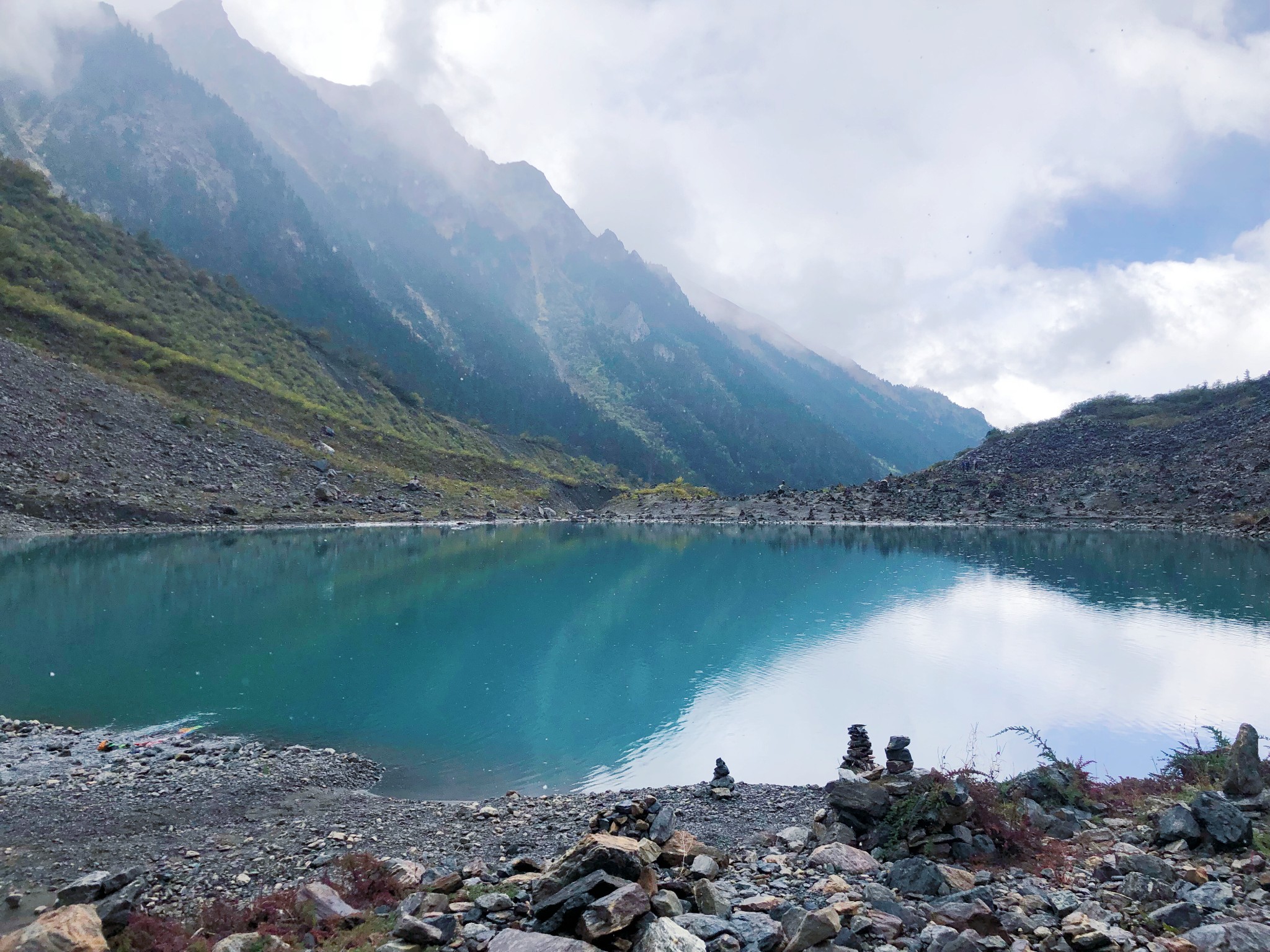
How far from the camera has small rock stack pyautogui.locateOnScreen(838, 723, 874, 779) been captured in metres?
12.3

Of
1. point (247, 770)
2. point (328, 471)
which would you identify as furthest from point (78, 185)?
point (247, 770)

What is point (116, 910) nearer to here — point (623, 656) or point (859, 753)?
point (859, 753)

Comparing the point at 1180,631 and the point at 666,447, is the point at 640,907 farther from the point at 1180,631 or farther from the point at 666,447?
the point at 666,447

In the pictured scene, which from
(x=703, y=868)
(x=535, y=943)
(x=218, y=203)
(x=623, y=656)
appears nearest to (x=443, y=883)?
(x=535, y=943)

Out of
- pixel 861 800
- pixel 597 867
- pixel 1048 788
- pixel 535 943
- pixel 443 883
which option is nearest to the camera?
pixel 535 943

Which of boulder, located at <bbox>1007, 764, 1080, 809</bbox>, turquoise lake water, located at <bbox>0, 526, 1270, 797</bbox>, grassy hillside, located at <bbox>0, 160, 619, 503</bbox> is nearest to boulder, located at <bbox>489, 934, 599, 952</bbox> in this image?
boulder, located at <bbox>1007, 764, 1080, 809</bbox>

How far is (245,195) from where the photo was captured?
132 m

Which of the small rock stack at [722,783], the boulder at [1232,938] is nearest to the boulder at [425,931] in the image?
the boulder at [1232,938]

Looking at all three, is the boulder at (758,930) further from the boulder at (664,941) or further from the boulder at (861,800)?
the boulder at (861,800)

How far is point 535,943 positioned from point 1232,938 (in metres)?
5.47

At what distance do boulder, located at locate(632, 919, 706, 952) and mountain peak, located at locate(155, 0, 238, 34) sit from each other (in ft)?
752

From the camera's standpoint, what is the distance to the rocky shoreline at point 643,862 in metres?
5.93

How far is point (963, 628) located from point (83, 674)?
30.5 metres

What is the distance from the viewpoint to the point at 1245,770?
29.8 feet
